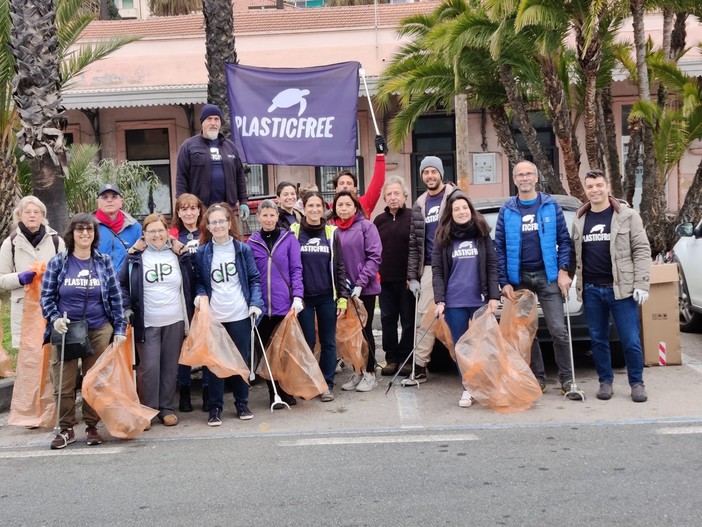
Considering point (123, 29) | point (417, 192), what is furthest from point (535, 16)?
point (123, 29)

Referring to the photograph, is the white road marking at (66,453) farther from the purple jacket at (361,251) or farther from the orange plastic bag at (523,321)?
the orange plastic bag at (523,321)

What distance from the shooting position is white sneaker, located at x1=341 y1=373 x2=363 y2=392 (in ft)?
25.3

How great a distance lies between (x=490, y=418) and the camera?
6.59 meters

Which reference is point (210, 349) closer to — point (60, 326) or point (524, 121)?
point (60, 326)

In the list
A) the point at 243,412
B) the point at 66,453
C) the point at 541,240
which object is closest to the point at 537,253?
the point at 541,240

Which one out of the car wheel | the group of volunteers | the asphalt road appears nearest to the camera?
the asphalt road

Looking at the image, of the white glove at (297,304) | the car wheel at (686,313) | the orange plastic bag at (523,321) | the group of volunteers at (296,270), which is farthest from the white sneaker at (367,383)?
the car wheel at (686,313)

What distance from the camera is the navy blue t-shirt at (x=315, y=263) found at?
721cm

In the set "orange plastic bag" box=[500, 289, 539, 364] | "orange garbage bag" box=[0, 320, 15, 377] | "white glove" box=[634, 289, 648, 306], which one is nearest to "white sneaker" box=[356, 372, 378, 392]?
"orange plastic bag" box=[500, 289, 539, 364]

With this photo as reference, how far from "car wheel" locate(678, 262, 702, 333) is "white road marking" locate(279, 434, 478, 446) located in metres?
4.54

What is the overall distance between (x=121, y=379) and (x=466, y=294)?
Result: 271 cm

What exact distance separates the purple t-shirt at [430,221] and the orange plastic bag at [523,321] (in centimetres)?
85

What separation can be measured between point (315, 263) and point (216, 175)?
133cm

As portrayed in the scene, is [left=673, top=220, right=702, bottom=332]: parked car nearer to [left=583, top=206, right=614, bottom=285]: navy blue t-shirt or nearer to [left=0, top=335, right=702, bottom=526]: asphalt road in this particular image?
[left=0, top=335, right=702, bottom=526]: asphalt road
